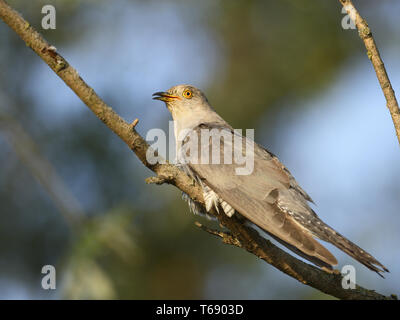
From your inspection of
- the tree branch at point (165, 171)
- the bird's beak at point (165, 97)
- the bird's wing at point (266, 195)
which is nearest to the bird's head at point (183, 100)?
the bird's beak at point (165, 97)

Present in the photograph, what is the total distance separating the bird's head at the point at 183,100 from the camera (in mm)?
5879

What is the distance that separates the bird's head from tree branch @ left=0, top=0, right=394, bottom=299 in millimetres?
2087

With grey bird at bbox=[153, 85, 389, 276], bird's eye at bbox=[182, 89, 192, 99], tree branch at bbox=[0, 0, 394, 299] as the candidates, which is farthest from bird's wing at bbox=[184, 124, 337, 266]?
bird's eye at bbox=[182, 89, 192, 99]

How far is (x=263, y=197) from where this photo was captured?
4254mm

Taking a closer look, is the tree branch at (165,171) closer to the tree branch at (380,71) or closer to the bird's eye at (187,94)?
the tree branch at (380,71)

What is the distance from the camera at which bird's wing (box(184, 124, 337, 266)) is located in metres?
3.76

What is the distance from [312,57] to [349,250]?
6902mm

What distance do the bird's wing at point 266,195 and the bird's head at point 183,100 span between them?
3.37 feet

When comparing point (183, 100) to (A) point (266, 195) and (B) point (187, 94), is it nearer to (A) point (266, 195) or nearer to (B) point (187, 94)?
(B) point (187, 94)

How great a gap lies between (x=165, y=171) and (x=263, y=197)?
1.06 metres

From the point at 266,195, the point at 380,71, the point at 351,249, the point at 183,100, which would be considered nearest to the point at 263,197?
the point at 266,195

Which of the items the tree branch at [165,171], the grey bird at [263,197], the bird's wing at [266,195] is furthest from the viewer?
the bird's wing at [266,195]

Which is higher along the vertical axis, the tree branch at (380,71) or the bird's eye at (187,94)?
the bird's eye at (187,94)

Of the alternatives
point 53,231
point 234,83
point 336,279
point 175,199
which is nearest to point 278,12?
point 234,83
